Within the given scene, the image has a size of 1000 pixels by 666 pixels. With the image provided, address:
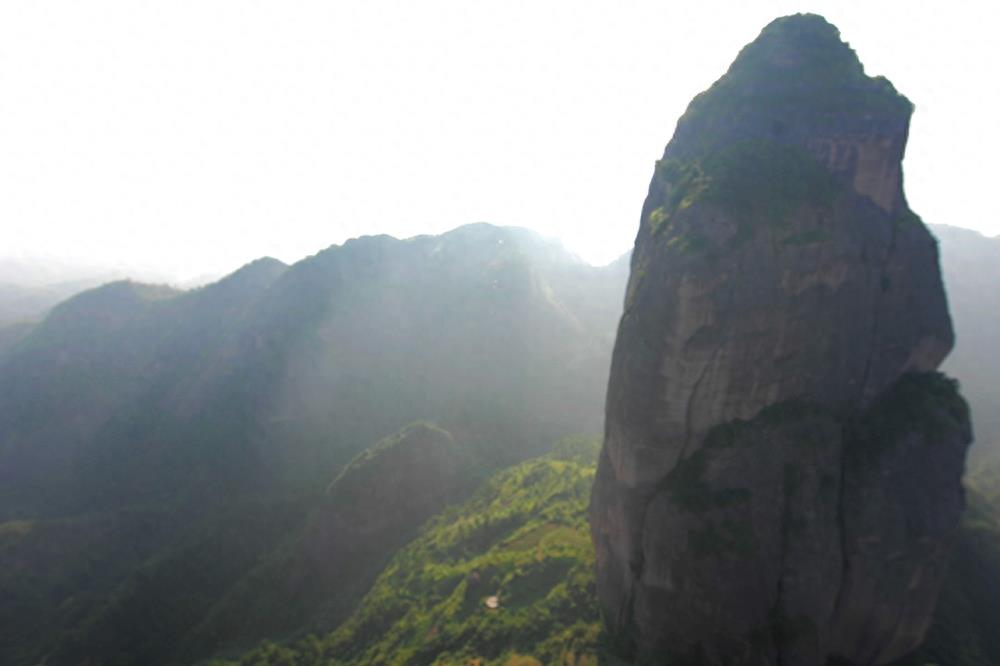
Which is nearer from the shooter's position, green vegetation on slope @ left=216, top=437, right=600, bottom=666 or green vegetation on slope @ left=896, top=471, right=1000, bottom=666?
green vegetation on slope @ left=896, top=471, right=1000, bottom=666

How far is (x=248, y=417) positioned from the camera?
3561 inches

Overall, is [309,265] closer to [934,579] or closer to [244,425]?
[244,425]

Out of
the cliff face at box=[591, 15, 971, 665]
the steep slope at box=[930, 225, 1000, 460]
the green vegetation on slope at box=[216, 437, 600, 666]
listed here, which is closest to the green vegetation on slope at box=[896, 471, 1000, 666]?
the cliff face at box=[591, 15, 971, 665]

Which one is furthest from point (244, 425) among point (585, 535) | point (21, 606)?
point (585, 535)

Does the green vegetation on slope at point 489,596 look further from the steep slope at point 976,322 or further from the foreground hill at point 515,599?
the steep slope at point 976,322

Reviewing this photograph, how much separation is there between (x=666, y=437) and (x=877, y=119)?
19.4 metres

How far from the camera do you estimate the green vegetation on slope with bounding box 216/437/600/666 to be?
101 ft

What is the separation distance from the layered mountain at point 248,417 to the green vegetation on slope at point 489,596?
19.3ft

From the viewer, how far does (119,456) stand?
3529 inches

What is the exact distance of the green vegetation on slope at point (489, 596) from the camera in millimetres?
30641

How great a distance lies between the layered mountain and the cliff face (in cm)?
3330

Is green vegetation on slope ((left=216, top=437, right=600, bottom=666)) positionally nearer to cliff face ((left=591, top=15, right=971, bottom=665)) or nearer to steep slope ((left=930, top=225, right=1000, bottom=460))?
cliff face ((left=591, top=15, right=971, bottom=665))

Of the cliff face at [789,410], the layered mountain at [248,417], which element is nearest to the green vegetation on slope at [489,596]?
the cliff face at [789,410]

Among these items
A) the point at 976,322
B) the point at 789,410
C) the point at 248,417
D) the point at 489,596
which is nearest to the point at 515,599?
the point at 489,596
